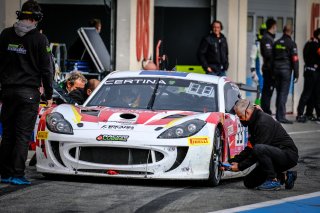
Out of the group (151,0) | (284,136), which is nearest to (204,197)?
(284,136)

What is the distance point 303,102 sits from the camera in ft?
82.9

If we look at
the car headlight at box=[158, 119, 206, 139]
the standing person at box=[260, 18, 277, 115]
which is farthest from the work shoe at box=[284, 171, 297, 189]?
the standing person at box=[260, 18, 277, 115]

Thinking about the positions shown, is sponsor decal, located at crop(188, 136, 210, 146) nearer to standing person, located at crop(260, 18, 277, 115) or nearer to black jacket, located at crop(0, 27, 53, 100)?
black jacket, located at crop(0, 27, 53, 100)

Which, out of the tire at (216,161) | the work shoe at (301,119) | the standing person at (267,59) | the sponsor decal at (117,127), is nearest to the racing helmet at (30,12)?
the sponsor decal at (117,127)

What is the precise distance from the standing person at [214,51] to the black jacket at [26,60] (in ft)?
35.2

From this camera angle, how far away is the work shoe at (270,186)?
11906mm

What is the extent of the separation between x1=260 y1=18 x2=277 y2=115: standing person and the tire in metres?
11.5

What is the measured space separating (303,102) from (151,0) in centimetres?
395

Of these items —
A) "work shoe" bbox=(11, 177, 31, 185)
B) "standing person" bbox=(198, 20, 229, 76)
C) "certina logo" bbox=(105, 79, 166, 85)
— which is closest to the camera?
"work shoe" bbox=(11, 177, 31, 185)

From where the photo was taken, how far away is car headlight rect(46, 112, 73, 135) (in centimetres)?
1214

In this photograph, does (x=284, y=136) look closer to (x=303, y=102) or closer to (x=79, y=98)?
(x=79, y=98)

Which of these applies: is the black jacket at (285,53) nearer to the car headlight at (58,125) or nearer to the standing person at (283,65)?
the standing person at (283,65)

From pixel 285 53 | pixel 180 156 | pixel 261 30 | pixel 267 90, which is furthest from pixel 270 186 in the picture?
pixel 261 30

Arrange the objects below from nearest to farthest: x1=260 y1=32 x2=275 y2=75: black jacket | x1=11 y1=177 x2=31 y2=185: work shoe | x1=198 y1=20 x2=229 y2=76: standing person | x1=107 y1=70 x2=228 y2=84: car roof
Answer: x1=11 y1=177 x2=31 y2=185: work shoe, x1=107 y1=70 x2=228 y2=84: car roof, x1=198 y1=20 x2=229 y2=76: standing person, x1=260 y1=32 x2=275 y2=75: black jacket
